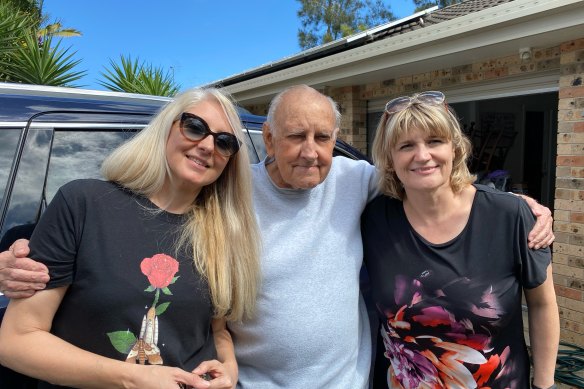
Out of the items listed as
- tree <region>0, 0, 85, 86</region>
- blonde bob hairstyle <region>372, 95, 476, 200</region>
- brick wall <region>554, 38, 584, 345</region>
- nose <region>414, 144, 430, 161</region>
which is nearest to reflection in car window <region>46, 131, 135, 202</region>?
blonde bob hairstyle <region>372, 95, 476, 200</region>

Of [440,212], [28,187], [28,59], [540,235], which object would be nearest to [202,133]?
[28,187]

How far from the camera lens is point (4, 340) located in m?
1.24

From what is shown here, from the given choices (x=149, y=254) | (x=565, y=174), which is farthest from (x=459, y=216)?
(x=565, y=174)

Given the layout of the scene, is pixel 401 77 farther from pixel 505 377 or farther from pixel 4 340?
pixel 4 340

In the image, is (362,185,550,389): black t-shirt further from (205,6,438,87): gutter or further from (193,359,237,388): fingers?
(205,6,438,87): gutter

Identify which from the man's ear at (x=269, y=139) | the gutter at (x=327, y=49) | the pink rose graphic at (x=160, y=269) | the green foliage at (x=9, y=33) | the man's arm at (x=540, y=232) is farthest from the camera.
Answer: the green foliage at (x=9, y=33)

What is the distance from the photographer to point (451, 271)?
1.62 meters

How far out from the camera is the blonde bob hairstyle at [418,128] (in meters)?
1.65

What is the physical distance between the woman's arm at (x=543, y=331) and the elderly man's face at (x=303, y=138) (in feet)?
2.99

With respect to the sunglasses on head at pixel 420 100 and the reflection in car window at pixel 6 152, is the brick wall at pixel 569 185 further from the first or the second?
the reflection in car window at pixel 6 152

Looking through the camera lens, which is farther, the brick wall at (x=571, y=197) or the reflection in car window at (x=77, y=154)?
the brick wall at (x=571, y=197)

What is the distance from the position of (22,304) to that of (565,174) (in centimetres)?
419

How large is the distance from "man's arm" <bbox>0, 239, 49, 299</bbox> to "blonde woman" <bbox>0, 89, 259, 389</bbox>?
25 millimetres

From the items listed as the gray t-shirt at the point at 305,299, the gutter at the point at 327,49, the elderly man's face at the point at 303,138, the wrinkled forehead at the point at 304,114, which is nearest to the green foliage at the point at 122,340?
the gray t-shirt at the point at 305,299
